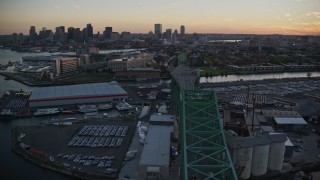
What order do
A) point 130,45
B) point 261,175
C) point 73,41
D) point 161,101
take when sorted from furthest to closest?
point 73,41, point 130,45, point 161,101, point 261,175

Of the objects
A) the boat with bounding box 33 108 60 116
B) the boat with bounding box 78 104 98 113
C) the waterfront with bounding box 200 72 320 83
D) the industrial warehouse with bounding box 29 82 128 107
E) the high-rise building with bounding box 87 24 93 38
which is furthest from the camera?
the high-rise building with bounding box 87 24 93 38

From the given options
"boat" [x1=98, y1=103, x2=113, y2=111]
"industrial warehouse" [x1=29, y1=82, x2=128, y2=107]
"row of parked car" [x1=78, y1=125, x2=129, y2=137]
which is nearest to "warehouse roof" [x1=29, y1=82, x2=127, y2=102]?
"industrial warehouse" [x1=29, y1=82, x2=128, y2=107]

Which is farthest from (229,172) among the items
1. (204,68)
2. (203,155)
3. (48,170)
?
(204,68)

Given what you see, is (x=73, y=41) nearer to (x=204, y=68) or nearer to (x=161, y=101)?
(x=204, y=68)

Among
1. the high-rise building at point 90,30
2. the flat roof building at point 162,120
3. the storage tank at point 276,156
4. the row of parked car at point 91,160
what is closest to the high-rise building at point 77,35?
the high-rise building at point 90,30

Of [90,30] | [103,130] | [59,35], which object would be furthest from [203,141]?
[90,30]

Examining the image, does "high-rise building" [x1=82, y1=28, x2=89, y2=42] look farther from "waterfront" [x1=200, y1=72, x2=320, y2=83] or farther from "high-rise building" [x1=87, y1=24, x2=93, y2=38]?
"waterfront" [x1=200, y1=72, x2=320, y2=83]

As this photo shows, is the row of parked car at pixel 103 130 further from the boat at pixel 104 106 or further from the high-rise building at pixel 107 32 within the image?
the high-rise building at pixel 107 32
